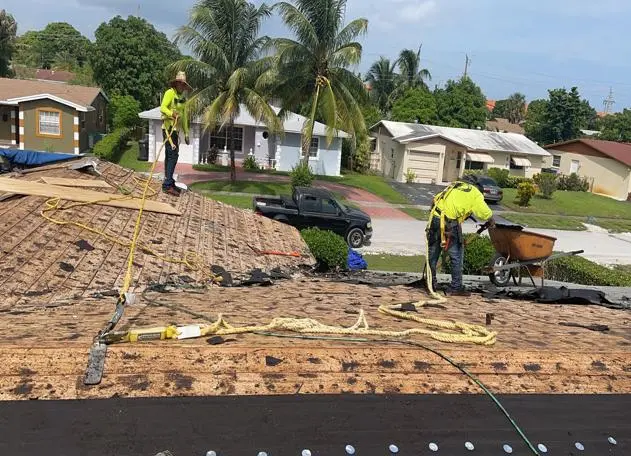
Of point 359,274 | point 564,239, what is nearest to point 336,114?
point 564,239

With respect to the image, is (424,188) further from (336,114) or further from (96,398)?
(96,398)

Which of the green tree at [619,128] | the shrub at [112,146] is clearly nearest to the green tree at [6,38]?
the shrub at [112,146]

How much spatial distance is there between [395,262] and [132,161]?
22469mm

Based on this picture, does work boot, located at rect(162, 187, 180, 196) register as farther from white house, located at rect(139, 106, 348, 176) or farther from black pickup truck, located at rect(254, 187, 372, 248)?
white house, located at rect(139, 106, 348, 176)

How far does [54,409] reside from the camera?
7.35 ft

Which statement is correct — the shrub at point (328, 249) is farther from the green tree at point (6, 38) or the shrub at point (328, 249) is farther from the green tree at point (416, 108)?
the green tree at point (6, 38)

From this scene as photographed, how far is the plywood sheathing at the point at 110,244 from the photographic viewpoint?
5.10m

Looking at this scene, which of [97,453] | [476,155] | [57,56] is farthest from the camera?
[57,56]

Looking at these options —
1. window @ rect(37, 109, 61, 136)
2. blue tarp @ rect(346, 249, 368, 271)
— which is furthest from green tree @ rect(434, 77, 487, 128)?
blue tarp @ rect(346, 249, 368, 271)

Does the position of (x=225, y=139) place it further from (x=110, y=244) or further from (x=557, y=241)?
(x=110, y=244)

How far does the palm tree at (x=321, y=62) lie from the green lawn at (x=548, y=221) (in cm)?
943

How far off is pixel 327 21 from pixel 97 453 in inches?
1011

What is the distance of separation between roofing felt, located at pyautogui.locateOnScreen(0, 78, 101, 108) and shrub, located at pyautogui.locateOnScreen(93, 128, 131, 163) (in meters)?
2.56

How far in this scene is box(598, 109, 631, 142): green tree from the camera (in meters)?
61.7
